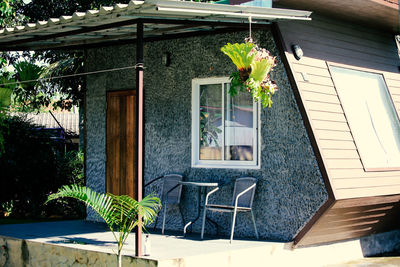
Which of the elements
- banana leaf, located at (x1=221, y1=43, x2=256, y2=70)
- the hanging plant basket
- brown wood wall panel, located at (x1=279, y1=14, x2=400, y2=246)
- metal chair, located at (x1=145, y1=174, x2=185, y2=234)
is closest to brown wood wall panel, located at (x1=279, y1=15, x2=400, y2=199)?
brown wood wall panel, located at (x1=279, y1=14, x2=400, y2=246)

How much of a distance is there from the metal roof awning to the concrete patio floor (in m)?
2.68

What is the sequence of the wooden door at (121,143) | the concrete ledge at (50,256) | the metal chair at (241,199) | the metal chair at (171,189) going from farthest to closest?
1. the wooden door at (121,143)
2. the metal chair at (171,189)
3. the metal chair at (241,199)
4. the concrete ledge at (50,256)

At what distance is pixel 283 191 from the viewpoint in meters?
8.20

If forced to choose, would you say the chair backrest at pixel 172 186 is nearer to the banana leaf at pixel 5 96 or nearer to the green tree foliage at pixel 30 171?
the banana leaf at pixel 5 96

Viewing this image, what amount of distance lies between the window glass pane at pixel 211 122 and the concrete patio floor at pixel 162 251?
1255mm

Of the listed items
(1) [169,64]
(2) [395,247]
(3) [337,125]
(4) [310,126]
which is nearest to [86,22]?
(1) [169,64]

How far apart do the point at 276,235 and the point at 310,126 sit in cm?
154

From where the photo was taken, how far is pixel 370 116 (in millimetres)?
9477

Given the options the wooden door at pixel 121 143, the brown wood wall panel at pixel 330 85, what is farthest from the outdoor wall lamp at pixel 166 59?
the brown wood wall panel at pixel 330 85

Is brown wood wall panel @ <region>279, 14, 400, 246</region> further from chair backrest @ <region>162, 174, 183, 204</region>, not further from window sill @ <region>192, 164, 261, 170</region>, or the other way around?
chair backrest @ <region>162, 174, 183, 204</region>

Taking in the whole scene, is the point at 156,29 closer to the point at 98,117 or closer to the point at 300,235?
the point at 98,117

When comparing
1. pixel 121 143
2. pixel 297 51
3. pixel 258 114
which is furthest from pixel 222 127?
pixel 121 143

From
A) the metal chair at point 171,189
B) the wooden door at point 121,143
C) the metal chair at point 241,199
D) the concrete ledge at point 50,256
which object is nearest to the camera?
the concrete ledge at point 50,256

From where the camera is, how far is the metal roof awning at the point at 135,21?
21.7 feet
